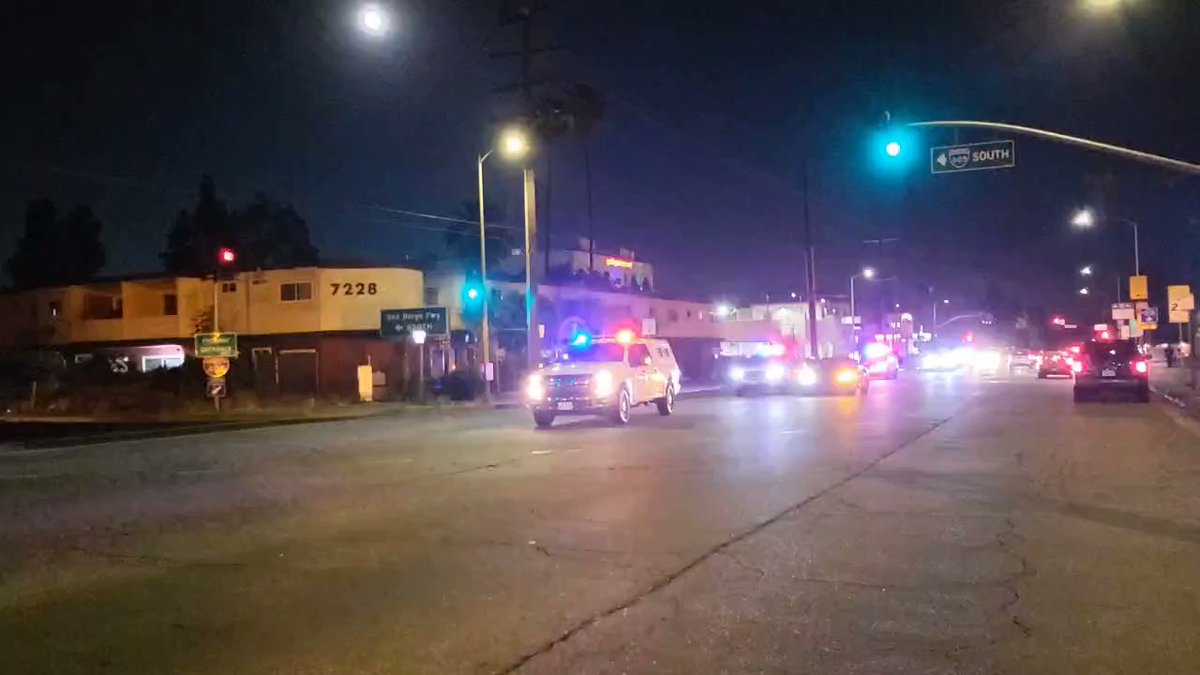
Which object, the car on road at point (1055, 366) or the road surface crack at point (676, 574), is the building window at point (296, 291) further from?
the road surface crack at point (676, 574)

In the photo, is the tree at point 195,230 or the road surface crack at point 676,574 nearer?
the road surface crack at point 676,574

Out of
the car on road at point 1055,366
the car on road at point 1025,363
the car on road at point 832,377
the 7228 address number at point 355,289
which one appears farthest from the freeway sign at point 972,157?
the car on road at point 1025,363

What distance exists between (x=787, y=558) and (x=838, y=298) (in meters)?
117

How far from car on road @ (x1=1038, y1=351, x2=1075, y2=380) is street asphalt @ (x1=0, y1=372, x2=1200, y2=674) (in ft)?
127

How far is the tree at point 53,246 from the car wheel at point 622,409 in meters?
76.3

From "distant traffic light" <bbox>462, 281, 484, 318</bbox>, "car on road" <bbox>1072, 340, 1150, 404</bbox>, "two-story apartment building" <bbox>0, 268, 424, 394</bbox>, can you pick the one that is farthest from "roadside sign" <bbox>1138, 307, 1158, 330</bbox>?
"two-story apartment building" <bbox>0, 268, 424, 394</bbox>

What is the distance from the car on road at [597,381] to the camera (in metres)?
25.7

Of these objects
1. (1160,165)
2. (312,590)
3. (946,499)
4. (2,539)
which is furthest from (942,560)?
(1160,165)

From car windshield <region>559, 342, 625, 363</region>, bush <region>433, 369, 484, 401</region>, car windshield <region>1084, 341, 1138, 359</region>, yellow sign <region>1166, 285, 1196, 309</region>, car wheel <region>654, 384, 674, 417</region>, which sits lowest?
car wheel <region>654, 384, 674, 417</region>

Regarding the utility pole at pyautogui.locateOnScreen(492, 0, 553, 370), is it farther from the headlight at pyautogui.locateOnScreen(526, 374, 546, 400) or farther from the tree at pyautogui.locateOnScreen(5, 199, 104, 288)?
the tree at pyautogui.locateOnScreen(5, 199, 104, 288)

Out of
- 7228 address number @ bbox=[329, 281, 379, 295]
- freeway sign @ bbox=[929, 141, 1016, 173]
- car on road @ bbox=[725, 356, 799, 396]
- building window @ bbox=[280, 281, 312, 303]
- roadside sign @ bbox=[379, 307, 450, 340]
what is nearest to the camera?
freeway sign @ bbox=[929, 141, 1016, 173]

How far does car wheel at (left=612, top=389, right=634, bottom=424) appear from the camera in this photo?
26.2 metres

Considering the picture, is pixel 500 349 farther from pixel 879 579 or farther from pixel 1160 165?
pixel 879 579

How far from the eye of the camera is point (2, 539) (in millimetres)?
11750
